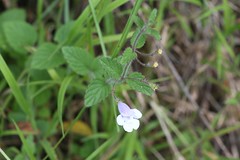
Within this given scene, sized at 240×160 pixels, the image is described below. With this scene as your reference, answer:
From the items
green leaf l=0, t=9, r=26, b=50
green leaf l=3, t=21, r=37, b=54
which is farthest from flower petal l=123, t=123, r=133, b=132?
green leaf l=0, t=9, r=26, b=50

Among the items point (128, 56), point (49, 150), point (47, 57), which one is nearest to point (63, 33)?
point (47, 57)

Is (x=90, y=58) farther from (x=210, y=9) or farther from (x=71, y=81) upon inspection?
(x=210, y=9)

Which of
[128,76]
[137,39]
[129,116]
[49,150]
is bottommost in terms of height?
[49,150]

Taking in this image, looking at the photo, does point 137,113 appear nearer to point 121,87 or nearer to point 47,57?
point 121,87

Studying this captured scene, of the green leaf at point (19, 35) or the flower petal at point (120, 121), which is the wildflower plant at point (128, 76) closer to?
the flower petal at point (120, 121)

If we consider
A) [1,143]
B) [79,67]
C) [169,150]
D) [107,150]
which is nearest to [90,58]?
[79,67]

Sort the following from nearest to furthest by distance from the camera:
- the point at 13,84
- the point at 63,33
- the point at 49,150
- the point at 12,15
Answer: the point at 13,84 → the point at 49,150 → the point at 63,33 → the point at 12,15

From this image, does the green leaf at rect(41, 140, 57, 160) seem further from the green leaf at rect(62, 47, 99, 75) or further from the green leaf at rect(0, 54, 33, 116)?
the green leaf at rect(62, 47, 99, 75)
